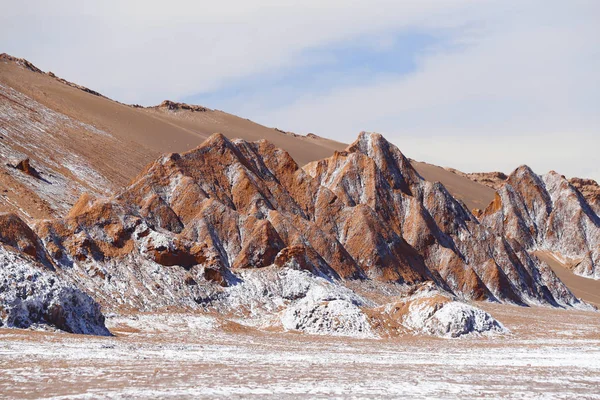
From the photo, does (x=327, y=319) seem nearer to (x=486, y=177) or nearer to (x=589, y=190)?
(x=589, y=190)

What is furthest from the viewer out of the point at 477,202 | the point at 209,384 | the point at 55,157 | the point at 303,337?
the point at 477,202

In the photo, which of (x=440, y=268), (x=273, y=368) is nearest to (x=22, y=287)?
(x=273, y=368)

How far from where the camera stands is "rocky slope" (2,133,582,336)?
4197 centimetres

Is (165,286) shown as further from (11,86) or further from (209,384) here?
(11,86)

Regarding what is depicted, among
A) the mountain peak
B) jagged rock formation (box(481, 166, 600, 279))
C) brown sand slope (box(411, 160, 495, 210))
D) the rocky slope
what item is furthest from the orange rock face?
Result: the mountain peak

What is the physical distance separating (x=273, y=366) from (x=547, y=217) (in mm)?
92270

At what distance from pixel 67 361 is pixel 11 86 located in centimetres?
8622

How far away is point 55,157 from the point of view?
7600cm

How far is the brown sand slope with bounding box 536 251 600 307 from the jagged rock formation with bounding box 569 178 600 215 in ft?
56.4

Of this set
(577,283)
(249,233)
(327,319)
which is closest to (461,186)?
(577,283)

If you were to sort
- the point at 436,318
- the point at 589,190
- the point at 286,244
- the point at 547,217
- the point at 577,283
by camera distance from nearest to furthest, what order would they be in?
1. the point at 436,318
2. the point at 286,244
3. the point at 577,283
4. the point at 547,217
5. the point at 589,190

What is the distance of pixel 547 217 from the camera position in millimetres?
108500

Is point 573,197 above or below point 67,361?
above

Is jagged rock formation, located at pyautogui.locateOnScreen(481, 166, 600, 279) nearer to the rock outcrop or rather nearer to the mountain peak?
the rock outcrop
